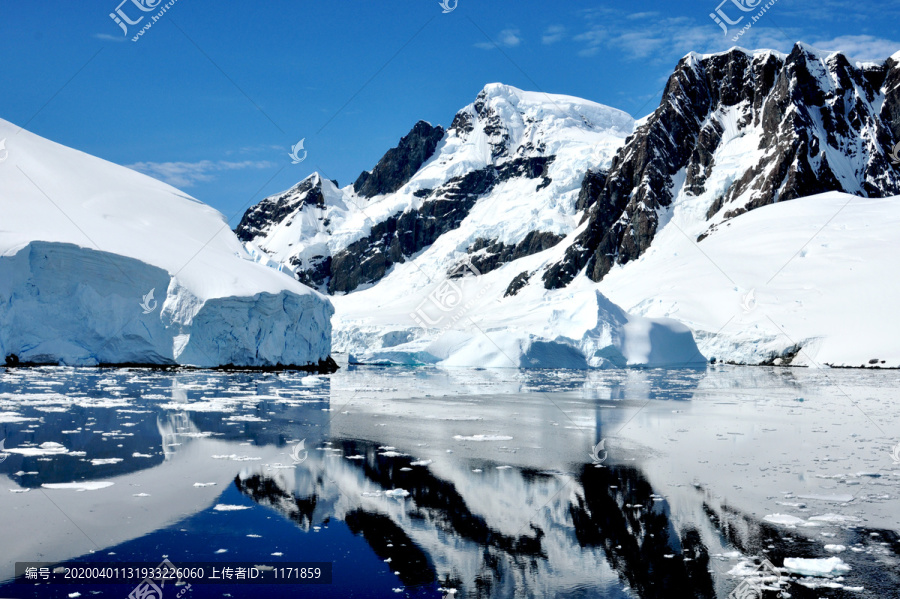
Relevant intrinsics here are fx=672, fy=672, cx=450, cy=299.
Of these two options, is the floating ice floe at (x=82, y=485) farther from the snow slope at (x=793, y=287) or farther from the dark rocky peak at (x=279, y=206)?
the dark rocky peak at (x=279, y=206)

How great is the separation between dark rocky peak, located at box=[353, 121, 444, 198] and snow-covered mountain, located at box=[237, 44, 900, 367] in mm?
466

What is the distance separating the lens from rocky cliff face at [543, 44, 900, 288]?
275ft

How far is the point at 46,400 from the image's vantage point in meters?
16.3

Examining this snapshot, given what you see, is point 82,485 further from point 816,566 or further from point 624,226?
point 624,226

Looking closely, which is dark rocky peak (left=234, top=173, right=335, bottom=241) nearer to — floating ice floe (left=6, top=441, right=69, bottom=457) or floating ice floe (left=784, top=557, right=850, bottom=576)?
floating ice floe (left=6, top=441, right=69, bottom=457)

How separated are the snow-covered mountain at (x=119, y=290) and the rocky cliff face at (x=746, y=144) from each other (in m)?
64.0

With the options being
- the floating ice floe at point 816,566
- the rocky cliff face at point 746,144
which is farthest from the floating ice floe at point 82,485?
the rocky cliff face at point 746,144

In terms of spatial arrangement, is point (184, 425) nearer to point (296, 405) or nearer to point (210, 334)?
point (296, 405)

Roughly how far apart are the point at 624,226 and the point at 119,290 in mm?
81122

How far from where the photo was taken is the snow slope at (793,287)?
4419 centimetres

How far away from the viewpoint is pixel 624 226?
3866 inches

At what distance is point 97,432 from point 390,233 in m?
130

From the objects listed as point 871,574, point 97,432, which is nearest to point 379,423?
point 97,432

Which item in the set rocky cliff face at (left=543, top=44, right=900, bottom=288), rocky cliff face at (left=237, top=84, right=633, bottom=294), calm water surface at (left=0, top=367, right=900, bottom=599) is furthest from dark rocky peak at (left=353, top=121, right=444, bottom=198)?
calm water surface at (left=0, top=367, right=900, bottom=599)
